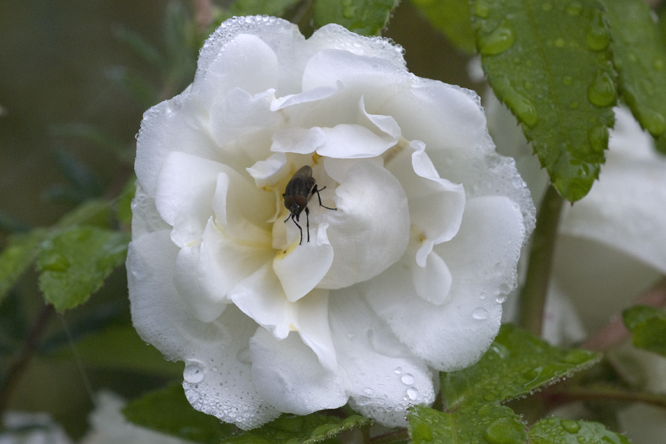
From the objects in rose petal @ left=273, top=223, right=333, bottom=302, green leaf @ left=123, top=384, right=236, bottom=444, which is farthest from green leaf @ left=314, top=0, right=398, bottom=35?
green leaf @ left=123, top=384, right=236, bottom=444

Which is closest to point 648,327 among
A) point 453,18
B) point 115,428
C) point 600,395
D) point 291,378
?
point 600,395

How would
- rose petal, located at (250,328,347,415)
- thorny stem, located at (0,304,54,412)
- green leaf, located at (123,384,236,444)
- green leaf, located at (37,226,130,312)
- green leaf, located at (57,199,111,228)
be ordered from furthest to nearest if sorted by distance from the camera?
thorny stem, located at (0,304,54,412)
green leaf, located at (57,199,111,228)
green leaf, located at (123,384,236,444)
green leaf, located at (37,226,130,312)
rose petal, located at (250,328,347,415)

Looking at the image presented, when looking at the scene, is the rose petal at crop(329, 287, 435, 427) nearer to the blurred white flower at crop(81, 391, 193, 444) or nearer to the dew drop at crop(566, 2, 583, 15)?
the dew drop at crop(566, 2, 583, 15)

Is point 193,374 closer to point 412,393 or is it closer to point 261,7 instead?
point 412,393

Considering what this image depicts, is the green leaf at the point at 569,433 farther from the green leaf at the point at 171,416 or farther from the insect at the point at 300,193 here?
the green leaf at the point at 171,416

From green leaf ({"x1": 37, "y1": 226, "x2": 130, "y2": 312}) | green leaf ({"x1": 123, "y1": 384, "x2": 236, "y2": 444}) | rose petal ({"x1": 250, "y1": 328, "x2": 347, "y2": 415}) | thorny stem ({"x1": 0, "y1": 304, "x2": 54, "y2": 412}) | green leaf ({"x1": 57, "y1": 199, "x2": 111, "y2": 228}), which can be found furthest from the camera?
thorny stem ({"x1": 0, "y1": 304, "x2": 54, "y2": 412})

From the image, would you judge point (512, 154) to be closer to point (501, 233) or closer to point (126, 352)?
point (501, 233)
